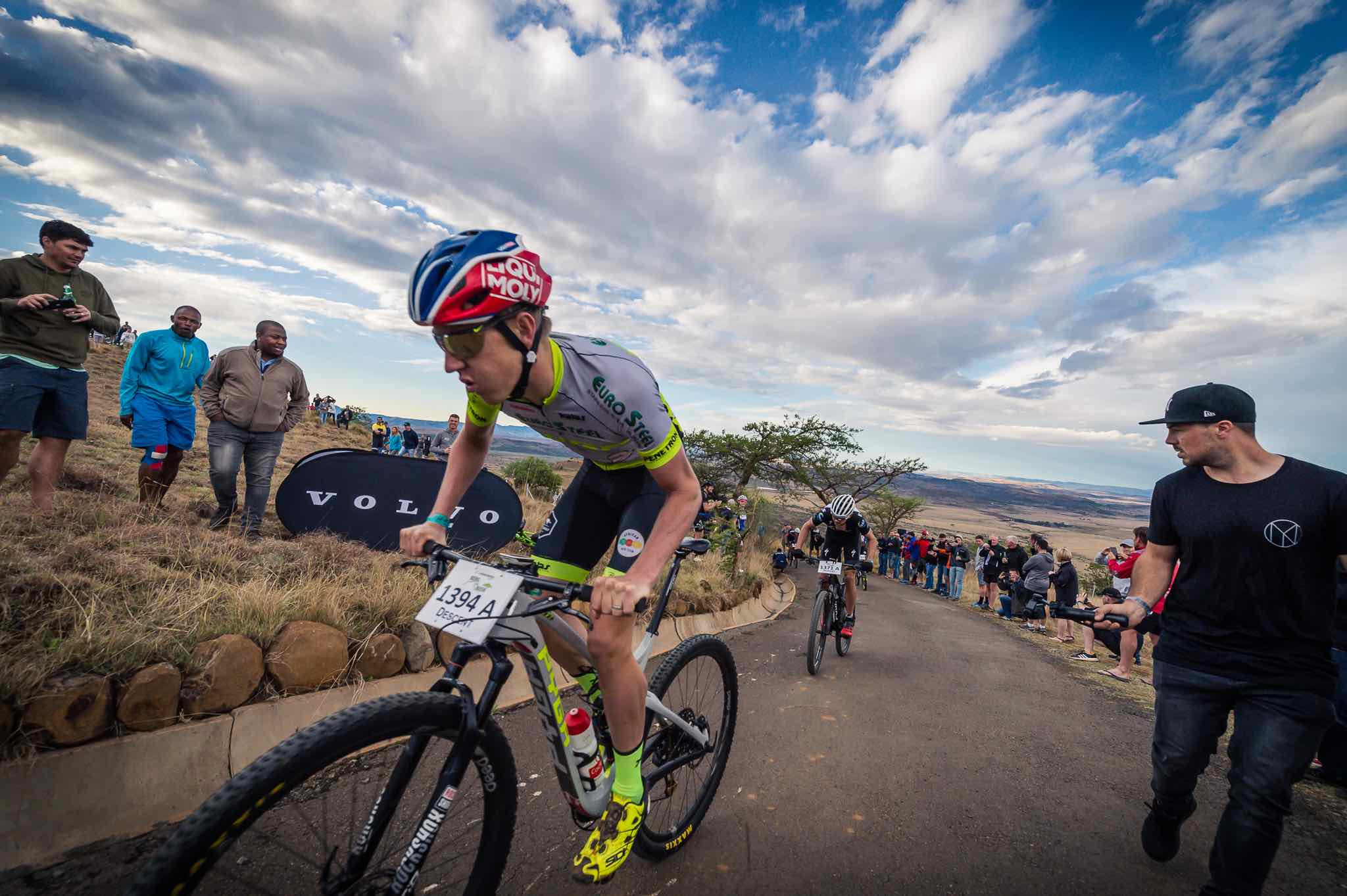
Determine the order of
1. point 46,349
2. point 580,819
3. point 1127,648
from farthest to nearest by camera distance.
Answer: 1. point 1127,648
2. point 46,349
3. point 580,819

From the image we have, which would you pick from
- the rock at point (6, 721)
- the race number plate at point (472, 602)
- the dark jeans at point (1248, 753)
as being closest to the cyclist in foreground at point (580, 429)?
the race number plate at point (472, 602)

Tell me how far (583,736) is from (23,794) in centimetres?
216

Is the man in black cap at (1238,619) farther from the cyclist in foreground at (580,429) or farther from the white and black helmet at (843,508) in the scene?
the white and black helmet at (843,508)

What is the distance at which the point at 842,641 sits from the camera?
754 centimetres

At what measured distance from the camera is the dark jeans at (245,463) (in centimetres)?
550

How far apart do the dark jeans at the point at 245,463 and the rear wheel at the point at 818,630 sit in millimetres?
5670

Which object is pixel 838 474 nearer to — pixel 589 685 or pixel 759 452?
pixel 759 452

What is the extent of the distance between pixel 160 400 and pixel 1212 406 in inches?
318

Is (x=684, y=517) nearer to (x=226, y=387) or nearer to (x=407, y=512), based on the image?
(x=407, y=512)

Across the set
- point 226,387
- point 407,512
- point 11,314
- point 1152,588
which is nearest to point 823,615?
point 1152,588

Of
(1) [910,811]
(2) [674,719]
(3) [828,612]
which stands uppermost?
(2) [674,719]

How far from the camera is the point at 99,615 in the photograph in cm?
281

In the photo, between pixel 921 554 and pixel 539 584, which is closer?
pixel 539 584

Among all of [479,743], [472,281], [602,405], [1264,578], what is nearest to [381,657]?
[479,743]
